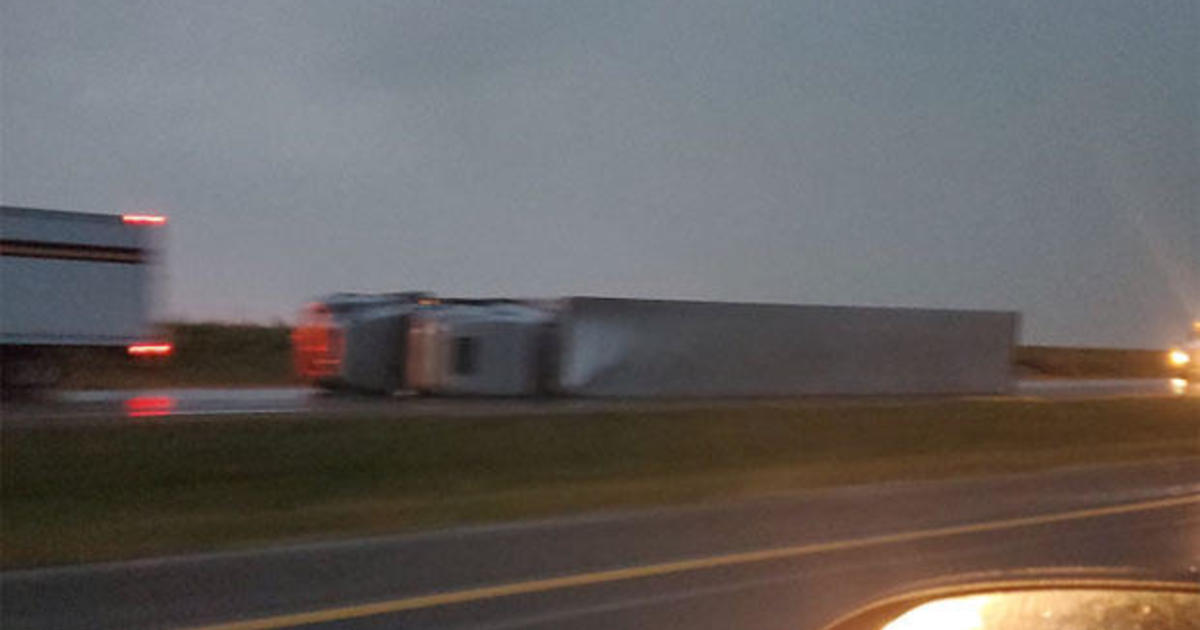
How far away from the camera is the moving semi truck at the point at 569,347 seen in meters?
29.3

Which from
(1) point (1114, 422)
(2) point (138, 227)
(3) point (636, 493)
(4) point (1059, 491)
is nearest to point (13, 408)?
(2) point (138, 227)

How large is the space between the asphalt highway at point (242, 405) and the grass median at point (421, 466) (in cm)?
91

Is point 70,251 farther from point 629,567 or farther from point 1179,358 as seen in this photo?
point 1179,358

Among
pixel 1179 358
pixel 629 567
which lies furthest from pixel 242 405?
pixel 1179 358

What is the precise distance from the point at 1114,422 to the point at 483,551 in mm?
21326

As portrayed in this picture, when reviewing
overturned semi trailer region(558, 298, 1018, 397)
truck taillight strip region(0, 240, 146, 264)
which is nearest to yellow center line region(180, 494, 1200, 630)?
overturned semi trailer region(558, 298, 1018, 397)

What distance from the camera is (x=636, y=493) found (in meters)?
18.5

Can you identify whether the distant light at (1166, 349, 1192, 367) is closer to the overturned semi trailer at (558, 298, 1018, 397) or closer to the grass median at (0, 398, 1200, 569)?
the overturned semi trailer at (558, 298, 1018, 397)

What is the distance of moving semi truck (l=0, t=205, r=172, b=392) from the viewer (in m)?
26.8

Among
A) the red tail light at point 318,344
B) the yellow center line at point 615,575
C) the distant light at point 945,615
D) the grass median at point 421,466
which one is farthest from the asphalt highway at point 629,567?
the red tail light at point 318,344

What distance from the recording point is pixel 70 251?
27703mm

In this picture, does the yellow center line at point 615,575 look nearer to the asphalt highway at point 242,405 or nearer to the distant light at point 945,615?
the distant light at point 945,615

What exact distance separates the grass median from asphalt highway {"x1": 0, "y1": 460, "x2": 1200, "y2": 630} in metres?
1.00

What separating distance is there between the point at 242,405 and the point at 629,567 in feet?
38.5
